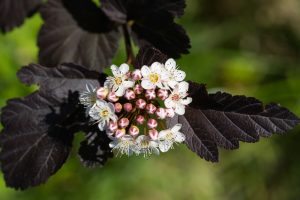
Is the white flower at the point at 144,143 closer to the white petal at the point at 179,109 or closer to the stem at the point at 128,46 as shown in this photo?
the white petal at the point at 179,109

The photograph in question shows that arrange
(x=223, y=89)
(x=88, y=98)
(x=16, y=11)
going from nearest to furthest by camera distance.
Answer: (x=88, y=98) → (x=16, y=11) → (x=223, y=89)

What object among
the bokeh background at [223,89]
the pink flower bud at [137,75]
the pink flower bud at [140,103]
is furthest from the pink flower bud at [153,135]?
the bokeh background at [223,89]

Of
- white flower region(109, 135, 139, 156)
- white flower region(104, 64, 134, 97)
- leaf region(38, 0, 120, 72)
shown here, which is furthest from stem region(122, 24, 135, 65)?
white flower region(109, 135, 139, 156)

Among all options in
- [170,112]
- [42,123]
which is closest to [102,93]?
[170,112]

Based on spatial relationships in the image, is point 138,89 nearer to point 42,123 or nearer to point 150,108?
point 150,108

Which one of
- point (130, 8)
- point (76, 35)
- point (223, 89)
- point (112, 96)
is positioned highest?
point (223, 89)

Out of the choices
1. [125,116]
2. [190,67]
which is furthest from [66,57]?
[190,67]
